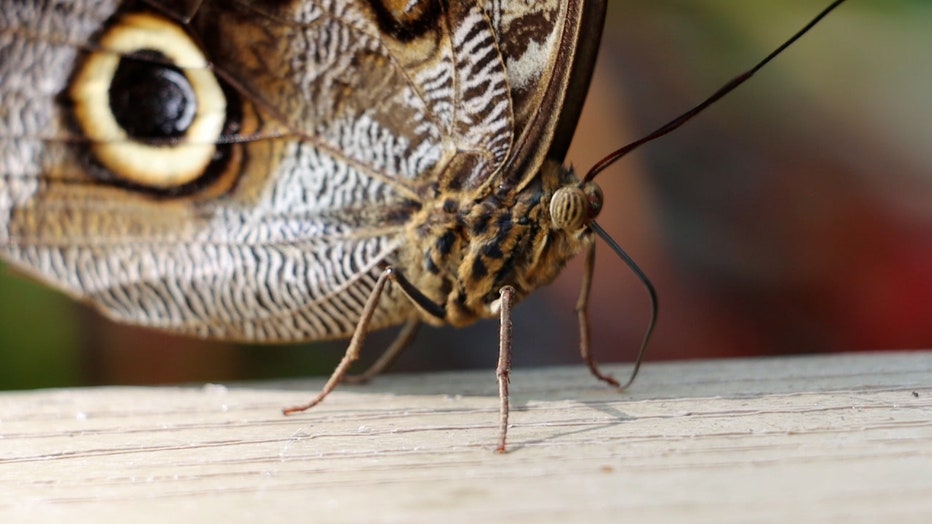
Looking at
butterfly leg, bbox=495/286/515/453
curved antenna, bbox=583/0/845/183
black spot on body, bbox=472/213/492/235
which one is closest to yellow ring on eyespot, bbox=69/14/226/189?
black spot on body, bbox=472/213/492/235

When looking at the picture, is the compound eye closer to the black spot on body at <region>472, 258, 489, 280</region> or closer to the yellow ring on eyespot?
the black spot on body at <region>472, 258, 489, 280</region>

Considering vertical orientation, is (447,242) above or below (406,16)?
below

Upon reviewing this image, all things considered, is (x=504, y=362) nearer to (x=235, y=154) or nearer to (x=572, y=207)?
(x=572, y=207)

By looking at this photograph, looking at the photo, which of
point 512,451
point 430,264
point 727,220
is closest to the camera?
point 512,451

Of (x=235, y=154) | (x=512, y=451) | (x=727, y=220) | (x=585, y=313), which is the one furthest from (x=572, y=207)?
(x=727, y=220)

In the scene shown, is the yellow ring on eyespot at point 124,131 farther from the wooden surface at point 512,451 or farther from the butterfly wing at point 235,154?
the wooden surface at point 512,451

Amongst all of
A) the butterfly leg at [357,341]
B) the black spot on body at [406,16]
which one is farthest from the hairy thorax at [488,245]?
the black spot on body at [406,16]
